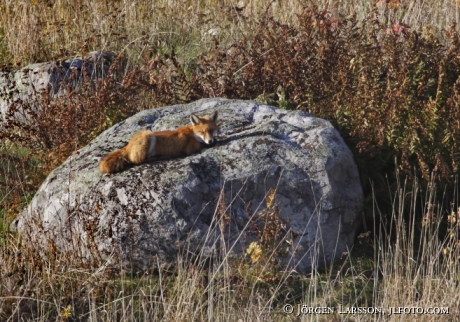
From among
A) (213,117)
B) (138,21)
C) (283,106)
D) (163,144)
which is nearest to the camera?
(163,144)

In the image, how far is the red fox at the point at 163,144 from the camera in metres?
6.12

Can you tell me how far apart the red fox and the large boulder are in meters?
0.10

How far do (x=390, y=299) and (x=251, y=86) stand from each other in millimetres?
3752

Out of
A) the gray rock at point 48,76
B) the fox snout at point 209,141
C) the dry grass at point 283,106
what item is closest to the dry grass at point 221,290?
the dry grass at point 283,106

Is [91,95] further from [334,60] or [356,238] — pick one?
[356,238]

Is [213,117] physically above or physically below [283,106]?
above

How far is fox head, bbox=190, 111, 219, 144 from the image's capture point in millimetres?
6285

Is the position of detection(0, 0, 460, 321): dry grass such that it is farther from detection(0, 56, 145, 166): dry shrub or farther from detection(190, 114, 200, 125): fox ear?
detection(190, 114, 200, 125): fox ear

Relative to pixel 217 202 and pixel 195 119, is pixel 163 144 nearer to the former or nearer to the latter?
pixel 195 119

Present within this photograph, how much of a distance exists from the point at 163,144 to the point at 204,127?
1.44ft

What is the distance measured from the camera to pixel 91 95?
8.05 metres

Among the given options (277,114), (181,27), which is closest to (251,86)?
(277,114)

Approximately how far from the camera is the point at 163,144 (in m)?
6.26

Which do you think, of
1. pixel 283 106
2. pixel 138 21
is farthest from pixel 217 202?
pixel 138 21
